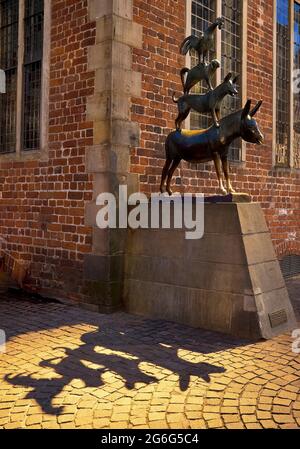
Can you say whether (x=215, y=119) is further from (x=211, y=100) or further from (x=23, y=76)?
(x=23, y=76)

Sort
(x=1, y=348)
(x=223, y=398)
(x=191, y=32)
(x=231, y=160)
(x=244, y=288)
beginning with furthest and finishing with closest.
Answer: (x=231, y=160) → (x=191, y=32) → (x=244, y=288) → (x=1, y=348) → (x=223, y=398)

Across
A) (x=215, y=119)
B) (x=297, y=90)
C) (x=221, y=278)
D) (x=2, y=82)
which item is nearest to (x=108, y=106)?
(x=215, y=119)

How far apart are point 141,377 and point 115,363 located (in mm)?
419

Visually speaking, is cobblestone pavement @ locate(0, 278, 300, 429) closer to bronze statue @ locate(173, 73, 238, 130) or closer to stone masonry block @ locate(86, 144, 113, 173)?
stone masonry block @ locate(86, 144, 113, 173)

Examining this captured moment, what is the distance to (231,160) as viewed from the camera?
894 centimetres

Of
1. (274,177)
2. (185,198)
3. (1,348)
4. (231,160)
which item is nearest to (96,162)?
(185,198)

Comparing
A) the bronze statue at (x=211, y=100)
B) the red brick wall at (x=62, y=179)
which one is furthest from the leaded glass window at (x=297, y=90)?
the red brick wall at (x=62, y=179)

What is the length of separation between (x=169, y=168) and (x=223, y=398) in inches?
146

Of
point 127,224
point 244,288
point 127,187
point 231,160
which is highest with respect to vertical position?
point 231,160

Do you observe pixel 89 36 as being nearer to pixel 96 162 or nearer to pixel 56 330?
pixel 96 162

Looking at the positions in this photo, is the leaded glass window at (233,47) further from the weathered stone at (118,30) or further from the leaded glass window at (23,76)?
the leaded glass window at (23,76)

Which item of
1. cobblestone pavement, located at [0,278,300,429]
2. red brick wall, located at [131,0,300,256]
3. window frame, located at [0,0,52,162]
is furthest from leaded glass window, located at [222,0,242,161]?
cobblestone pavement, located at [0,278,300,429]

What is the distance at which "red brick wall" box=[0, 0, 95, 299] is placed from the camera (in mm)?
6738

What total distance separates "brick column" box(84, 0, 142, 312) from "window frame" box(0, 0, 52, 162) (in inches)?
43.2
